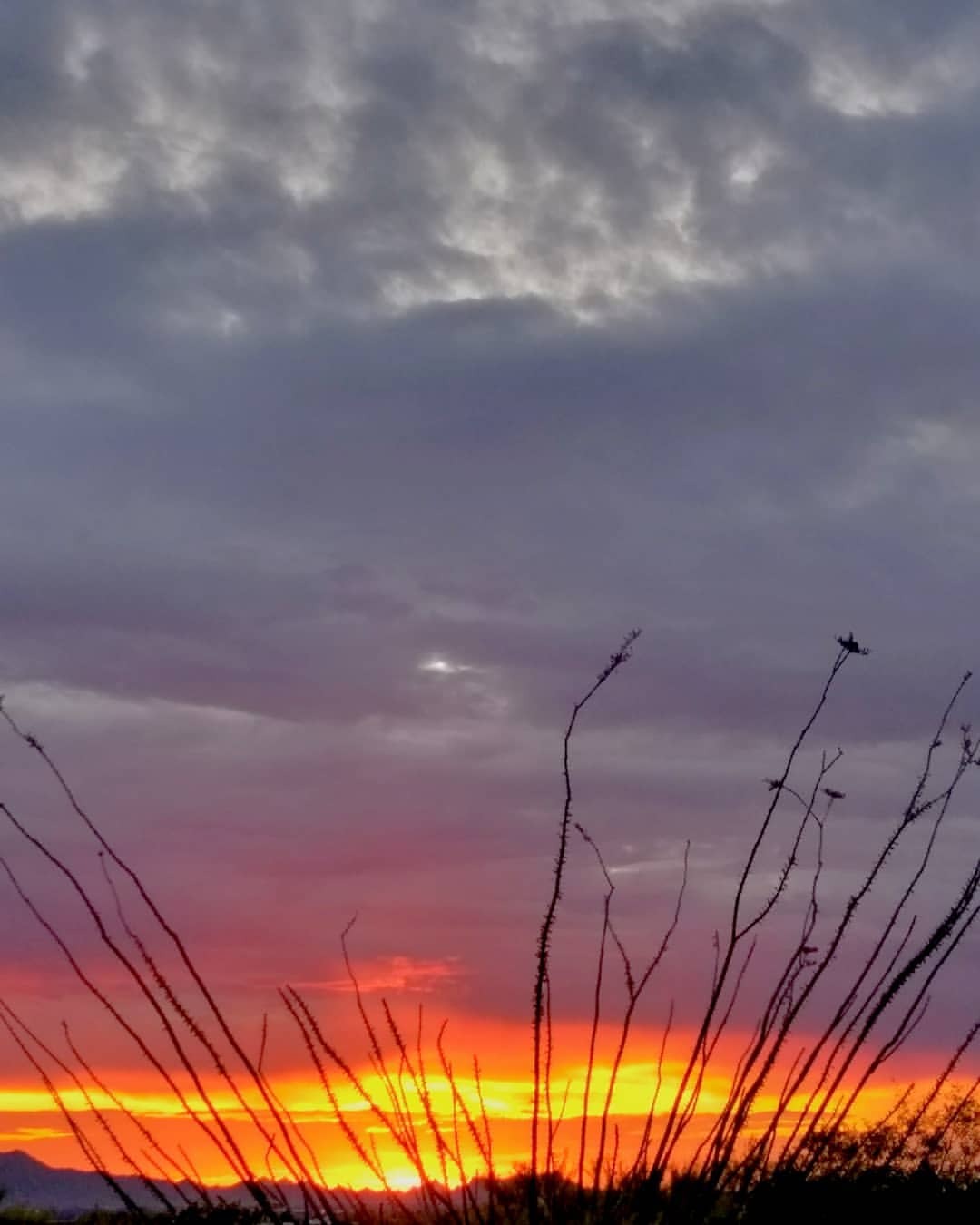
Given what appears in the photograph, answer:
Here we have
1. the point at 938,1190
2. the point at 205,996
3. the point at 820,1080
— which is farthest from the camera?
the point at 938,1190

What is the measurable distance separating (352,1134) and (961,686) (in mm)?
2204

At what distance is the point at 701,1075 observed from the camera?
4.35 m

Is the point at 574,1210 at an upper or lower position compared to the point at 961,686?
lower

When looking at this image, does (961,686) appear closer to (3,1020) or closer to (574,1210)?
(574,1210)

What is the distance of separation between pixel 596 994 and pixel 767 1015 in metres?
0.49

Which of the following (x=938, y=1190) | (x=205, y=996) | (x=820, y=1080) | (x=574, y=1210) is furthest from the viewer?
(x=938, y=1190)

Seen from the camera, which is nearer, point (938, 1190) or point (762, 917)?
point (762, 917)

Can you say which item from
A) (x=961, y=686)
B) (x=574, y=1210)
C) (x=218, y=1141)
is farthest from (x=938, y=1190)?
(x=218, y=1141)

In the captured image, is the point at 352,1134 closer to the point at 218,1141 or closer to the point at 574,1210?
the point at 218,1141

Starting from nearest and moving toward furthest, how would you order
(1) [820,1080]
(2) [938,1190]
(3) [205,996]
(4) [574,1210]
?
(3) [205,996] → (1) [820,1080] → (4) [574,1210] → (2) [938,1190]

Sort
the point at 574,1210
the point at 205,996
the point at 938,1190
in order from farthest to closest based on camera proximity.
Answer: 1. the point at 938,1190
2. the point at 574,1210
3. the point at 205,996

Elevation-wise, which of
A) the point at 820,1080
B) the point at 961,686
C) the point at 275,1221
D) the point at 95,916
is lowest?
the point at 275,1221

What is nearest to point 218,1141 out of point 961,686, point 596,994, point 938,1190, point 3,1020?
point 3,1020

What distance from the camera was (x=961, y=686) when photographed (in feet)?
14.9
